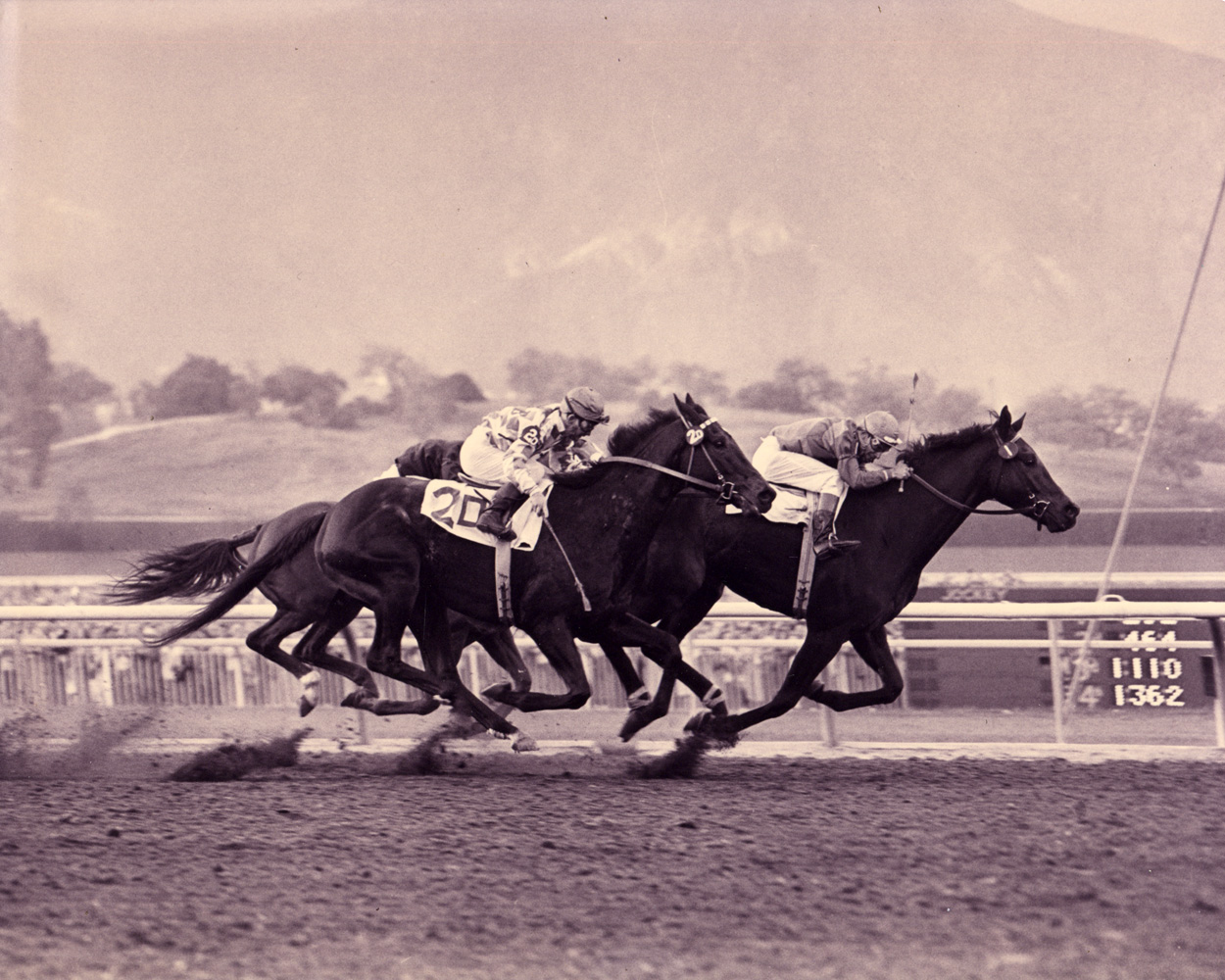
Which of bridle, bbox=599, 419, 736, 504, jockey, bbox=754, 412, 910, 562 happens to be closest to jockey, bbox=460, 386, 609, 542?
bridle, bbox=599, 419, 736, 504

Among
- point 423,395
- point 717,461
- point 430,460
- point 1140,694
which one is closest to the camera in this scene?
point 717,461

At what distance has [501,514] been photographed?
5773 millimetres

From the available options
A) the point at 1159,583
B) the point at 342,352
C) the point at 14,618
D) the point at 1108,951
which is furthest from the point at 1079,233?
the point at 1108,951

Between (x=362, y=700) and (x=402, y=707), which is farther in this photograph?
(x=362, y=700)

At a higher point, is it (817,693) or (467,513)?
(467,513)

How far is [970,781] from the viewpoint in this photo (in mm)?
5605

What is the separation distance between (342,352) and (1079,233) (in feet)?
26.1

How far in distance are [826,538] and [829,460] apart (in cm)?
43

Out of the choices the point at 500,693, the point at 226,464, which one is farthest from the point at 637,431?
the point at 226,464

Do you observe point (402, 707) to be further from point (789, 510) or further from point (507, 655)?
point (789, 510)

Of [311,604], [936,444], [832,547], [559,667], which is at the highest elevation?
[936,444]

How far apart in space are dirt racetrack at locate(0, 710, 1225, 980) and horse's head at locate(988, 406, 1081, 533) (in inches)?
41.0

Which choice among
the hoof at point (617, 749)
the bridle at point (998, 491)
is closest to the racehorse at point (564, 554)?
the hoof at point (617, 749)

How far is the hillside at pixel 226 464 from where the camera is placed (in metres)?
15.1
